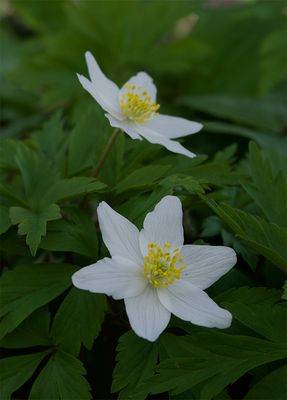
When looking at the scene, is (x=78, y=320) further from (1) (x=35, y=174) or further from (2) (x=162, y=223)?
(1) (x=35, y=174)

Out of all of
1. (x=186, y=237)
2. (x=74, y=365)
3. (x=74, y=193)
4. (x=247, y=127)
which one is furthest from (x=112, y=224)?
(x=247, y=127)

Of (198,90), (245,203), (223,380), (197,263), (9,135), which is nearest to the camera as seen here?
(223,380)

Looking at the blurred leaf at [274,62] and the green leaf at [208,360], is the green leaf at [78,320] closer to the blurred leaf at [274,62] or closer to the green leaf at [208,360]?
the green leaf at [208,360]

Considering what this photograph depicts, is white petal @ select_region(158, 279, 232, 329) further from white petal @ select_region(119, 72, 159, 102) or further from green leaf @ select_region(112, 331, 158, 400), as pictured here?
white petal @ select_region(119, 72, 159, 102)

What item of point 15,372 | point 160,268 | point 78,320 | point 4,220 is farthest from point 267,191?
point 15,372

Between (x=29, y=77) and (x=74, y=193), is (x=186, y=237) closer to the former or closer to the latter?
(x=74, y=193)

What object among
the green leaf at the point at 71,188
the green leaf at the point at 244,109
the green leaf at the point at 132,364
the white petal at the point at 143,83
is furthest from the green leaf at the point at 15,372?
the green leaf at the point at 244,109
